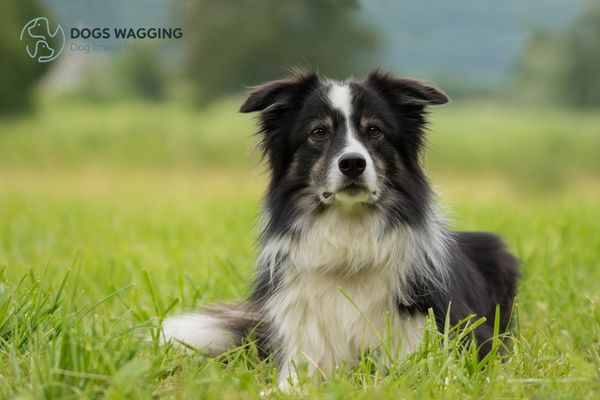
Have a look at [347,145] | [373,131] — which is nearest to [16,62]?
[373,131]

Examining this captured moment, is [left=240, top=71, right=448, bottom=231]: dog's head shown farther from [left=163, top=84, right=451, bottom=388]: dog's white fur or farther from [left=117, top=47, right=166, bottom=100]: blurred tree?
[left=117, top=47, right=166, bottom=100]: blurred tree

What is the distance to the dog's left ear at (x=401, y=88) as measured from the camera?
4184mm

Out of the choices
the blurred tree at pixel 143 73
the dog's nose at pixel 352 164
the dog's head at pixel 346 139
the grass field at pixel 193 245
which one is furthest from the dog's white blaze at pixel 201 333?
the blurred tree at pixel 143 73

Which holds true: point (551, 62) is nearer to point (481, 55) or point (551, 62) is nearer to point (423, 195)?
point (481, 55)

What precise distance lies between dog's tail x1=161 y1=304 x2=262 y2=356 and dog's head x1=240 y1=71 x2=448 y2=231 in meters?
0.69

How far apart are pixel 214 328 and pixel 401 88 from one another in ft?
5.52

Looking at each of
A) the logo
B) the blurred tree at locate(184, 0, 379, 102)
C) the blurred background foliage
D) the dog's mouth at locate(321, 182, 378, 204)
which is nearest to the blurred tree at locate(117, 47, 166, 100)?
the blurred background foliage

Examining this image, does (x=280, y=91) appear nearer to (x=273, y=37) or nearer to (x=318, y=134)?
(x=318, y=134)

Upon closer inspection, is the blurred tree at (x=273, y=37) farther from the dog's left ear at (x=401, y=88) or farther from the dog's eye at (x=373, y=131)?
the dog's eye at (x=373, y=131)

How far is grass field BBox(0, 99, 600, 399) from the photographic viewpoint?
313cm

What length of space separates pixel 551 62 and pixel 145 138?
1139 centimetres

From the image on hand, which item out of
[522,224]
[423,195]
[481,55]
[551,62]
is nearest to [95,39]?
[522,224]

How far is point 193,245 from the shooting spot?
777 centimetres

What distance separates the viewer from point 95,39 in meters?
9.02
